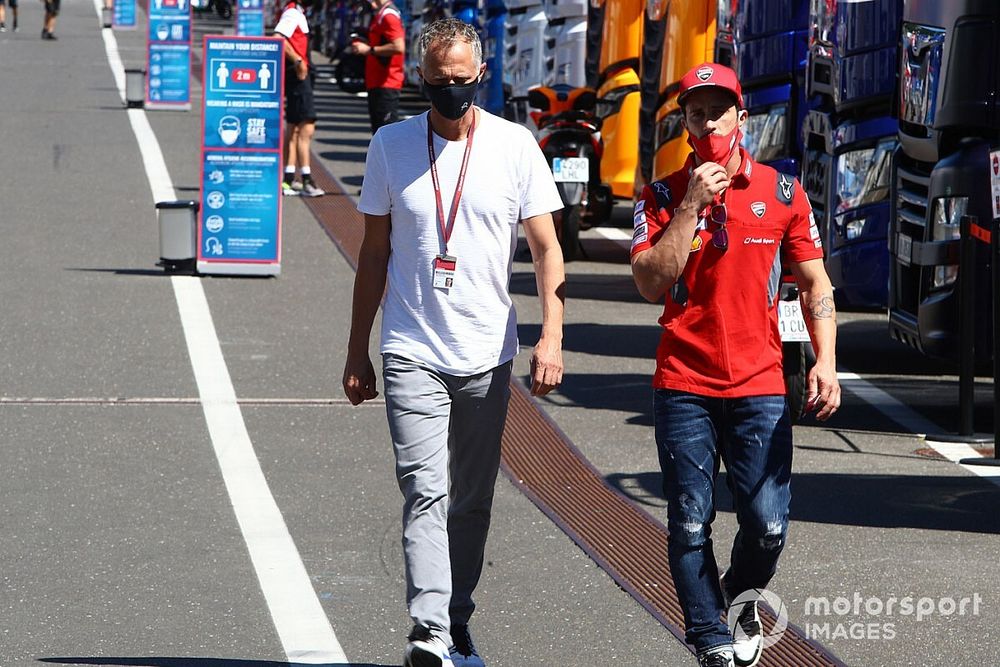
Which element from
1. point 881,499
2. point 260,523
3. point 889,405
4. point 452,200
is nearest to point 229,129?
point 889,405

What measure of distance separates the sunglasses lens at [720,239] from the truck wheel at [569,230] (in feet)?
31.8

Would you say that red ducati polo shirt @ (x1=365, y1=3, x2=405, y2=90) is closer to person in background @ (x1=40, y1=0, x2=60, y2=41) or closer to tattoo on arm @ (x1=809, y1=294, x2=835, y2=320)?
tattoo on arm @ (x1=809, y1=294, x2=835, y2=320)

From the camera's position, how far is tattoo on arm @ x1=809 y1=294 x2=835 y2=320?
5.51m

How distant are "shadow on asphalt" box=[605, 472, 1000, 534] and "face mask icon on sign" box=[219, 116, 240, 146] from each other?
22.5ft

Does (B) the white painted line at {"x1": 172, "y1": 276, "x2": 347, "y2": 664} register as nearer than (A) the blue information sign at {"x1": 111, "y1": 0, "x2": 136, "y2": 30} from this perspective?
Yes

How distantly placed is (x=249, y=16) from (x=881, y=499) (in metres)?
32.1

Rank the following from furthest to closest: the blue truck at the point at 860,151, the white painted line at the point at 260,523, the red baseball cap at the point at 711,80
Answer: the blue truck at the point at 860,151, the white painted line at the point at 260,523, the red baseball cap at the point at 711,80

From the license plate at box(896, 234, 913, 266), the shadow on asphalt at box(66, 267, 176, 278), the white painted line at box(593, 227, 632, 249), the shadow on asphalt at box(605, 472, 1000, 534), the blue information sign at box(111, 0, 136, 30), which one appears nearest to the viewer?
the shadow on asphalt at box(605, 472, 1000, 534)

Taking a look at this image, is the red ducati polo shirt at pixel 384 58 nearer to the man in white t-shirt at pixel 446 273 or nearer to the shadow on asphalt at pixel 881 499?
the shadow on asphalt at pixel 881 499

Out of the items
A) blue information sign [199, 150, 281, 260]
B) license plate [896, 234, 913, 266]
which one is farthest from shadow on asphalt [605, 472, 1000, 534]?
blue information sign [199, 150, 281, 260]

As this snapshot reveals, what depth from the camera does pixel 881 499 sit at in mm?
8102

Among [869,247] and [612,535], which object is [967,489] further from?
[869,247]

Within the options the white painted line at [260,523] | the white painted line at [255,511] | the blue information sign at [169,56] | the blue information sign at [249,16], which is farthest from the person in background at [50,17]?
the white painted line at [260,523]

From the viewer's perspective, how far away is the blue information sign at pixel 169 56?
2898 centimetres
